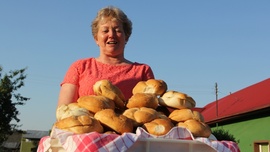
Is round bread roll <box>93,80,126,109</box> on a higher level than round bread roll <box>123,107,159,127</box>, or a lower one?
higher

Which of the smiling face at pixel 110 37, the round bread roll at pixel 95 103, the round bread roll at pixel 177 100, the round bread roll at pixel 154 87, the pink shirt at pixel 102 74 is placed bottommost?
the round bread roll at pixel 95 103

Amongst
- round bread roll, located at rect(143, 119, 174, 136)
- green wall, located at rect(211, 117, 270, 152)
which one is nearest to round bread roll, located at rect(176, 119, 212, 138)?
round bread roll, located at rect(143, 119, 174, 136)

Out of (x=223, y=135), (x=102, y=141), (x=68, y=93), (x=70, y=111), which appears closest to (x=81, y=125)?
(x=102, y=141)

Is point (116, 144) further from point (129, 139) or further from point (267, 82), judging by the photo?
point (267, 82)

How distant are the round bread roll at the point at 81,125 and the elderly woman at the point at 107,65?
43.1 inches

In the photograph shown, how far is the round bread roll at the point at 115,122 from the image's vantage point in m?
2.21

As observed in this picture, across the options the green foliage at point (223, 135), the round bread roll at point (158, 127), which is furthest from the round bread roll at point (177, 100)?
the green foliage at point (223, 135)

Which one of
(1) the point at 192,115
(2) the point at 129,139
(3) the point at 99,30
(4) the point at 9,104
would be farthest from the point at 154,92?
(4) the point at 9,104

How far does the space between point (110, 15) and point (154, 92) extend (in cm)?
102

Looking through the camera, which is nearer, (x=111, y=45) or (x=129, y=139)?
(x=129, y=139)

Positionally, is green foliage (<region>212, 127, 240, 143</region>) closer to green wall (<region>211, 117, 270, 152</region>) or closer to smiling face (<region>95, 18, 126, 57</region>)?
green wall (<region>211, 117, 270, 152</region>)

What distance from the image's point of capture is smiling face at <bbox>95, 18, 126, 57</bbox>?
3.45 meters

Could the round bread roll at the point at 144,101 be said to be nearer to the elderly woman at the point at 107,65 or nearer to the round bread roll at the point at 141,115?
the round bread roll at the point at 141,115

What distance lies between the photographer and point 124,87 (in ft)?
11.3
